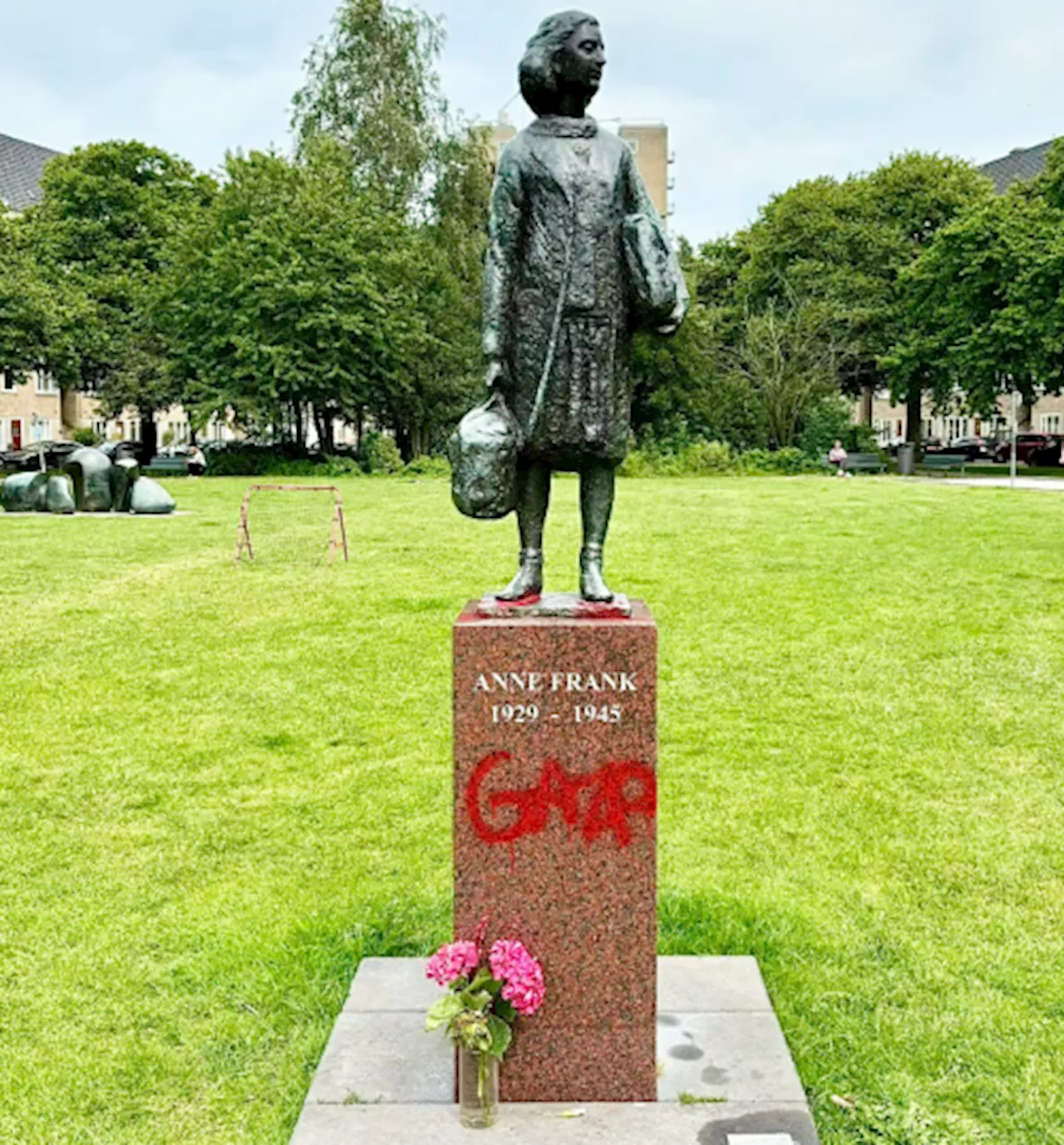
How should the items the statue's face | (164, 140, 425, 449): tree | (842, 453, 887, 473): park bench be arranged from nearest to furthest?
1. the statue's face
2. (164, 140, 425, 449): tree
3. (842, 453, 887, 473): park bench

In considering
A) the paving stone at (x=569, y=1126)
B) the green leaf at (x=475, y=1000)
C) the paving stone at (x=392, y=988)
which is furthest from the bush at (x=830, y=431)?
the green leaf at (x=475, y=1000)

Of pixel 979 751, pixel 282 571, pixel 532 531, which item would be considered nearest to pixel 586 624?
pixel 532 531

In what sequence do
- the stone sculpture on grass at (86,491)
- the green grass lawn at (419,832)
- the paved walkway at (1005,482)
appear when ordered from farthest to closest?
the paved walkway at (1005,482) < the stone sculpture on grass at (86,491) < the green grass lawn at (419,832)

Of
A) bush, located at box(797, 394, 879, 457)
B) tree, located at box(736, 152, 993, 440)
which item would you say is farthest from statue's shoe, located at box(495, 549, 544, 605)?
tree, located at box(736, 152, 993, 440)

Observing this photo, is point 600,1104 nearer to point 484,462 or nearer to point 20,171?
point 484,462

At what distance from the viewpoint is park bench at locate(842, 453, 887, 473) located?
4006 cm

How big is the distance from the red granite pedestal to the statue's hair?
1785 mm

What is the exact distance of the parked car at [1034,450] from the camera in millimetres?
44375

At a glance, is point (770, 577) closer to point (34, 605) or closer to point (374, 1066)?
point (34, 605)

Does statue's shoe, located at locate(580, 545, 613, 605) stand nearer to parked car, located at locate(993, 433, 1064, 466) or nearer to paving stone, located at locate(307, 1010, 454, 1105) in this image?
paving stone, located at locate(307, 1010, 454, 1105)

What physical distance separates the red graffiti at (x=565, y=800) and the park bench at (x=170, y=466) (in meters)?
37.7

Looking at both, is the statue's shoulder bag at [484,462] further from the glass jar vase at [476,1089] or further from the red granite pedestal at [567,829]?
the glass jar vase at [476,1089]

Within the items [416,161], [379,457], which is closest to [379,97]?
[416,161]

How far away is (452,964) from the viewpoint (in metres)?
3.97
